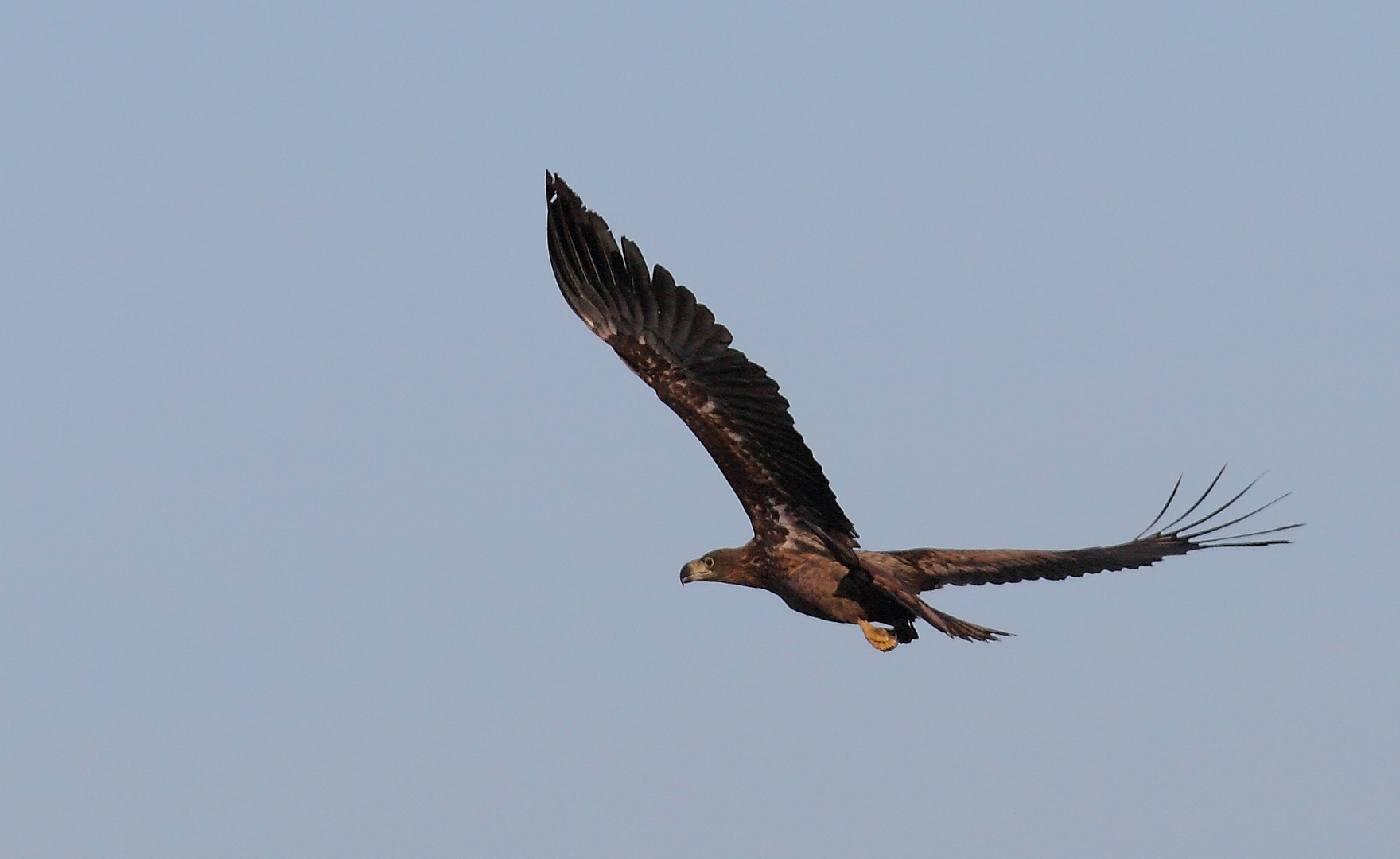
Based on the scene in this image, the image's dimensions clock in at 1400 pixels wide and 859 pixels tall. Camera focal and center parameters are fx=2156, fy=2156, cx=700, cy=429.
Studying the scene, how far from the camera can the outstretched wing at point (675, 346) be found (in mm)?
11445

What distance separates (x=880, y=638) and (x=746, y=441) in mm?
1357

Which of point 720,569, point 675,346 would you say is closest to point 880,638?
point 720,569

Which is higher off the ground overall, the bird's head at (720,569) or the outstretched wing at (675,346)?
the outstretched wing at (675,346)

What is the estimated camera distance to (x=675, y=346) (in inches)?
456

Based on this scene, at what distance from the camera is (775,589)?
40.9 feet

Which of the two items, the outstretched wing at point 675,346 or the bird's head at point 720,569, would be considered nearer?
the outstretched wing at point 675,346

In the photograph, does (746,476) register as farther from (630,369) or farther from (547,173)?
(547,173)

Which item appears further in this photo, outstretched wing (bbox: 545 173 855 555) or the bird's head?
the bird's head

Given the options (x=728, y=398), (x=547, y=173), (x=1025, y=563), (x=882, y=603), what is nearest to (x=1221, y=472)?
(x=1025, y=563)

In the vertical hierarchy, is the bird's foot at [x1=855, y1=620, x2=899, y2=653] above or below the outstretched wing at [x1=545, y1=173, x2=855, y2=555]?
below

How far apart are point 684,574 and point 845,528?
1196mm

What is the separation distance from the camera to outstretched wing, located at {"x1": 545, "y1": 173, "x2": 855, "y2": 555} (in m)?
11.4

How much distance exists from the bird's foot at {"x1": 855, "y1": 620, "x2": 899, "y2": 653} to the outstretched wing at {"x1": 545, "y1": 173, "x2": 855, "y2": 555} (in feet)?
2.58

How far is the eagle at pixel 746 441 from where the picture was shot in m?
11.5
